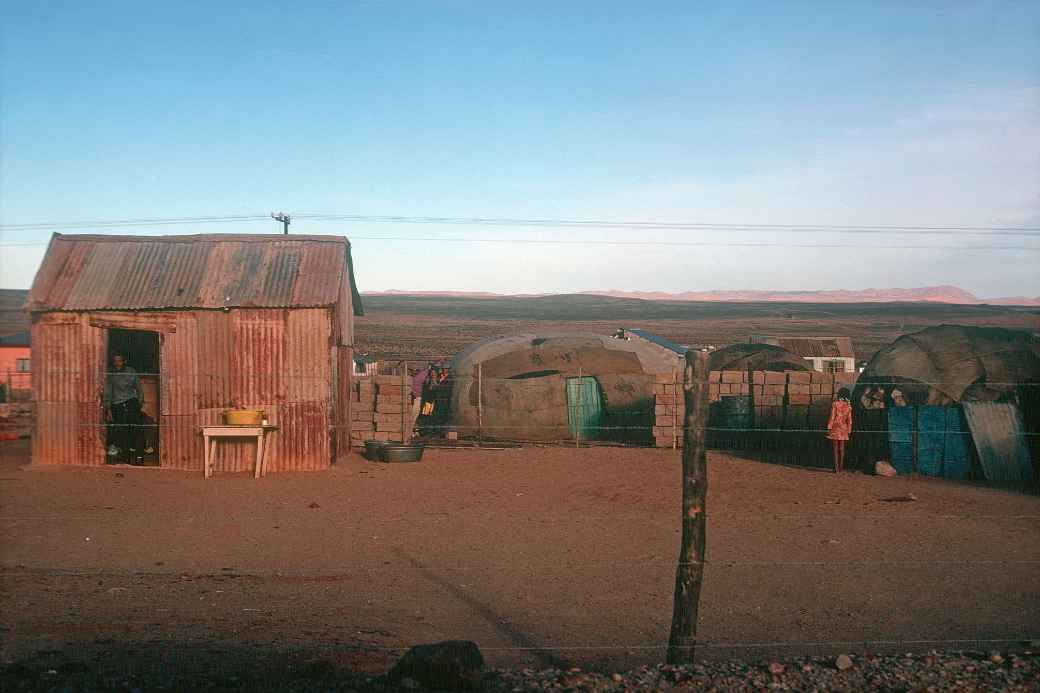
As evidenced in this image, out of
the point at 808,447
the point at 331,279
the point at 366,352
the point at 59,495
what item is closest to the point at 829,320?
the point at 366,352

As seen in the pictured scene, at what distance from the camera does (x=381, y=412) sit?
21.3 m

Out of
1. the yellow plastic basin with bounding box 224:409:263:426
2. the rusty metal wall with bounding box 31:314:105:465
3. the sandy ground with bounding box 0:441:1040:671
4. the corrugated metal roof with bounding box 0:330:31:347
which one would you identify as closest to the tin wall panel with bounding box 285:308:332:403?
the yellow plastic basin with bounding box 224:409:263:426

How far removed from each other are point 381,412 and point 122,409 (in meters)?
5.82

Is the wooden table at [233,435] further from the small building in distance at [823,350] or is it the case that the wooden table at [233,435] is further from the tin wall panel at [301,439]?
the small building in distance at [823,350]

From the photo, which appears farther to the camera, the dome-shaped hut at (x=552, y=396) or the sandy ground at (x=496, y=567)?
the dome-shaped hut at (x=552, y=396)

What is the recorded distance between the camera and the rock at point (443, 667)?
536cm

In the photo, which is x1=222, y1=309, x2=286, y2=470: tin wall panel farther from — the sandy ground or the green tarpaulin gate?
the green tarpaulin gate

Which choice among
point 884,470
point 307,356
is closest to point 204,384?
point 307,356

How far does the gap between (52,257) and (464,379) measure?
34.6ft

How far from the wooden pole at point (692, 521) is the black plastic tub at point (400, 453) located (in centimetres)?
1304

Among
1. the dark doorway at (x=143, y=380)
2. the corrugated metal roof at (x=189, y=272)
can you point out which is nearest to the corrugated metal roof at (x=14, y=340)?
the dark doorway at (x=143, y=380)

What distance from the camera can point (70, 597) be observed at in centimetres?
772

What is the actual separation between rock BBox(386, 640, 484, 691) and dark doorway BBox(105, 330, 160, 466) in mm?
12659

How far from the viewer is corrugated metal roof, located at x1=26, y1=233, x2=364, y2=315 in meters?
17.2
